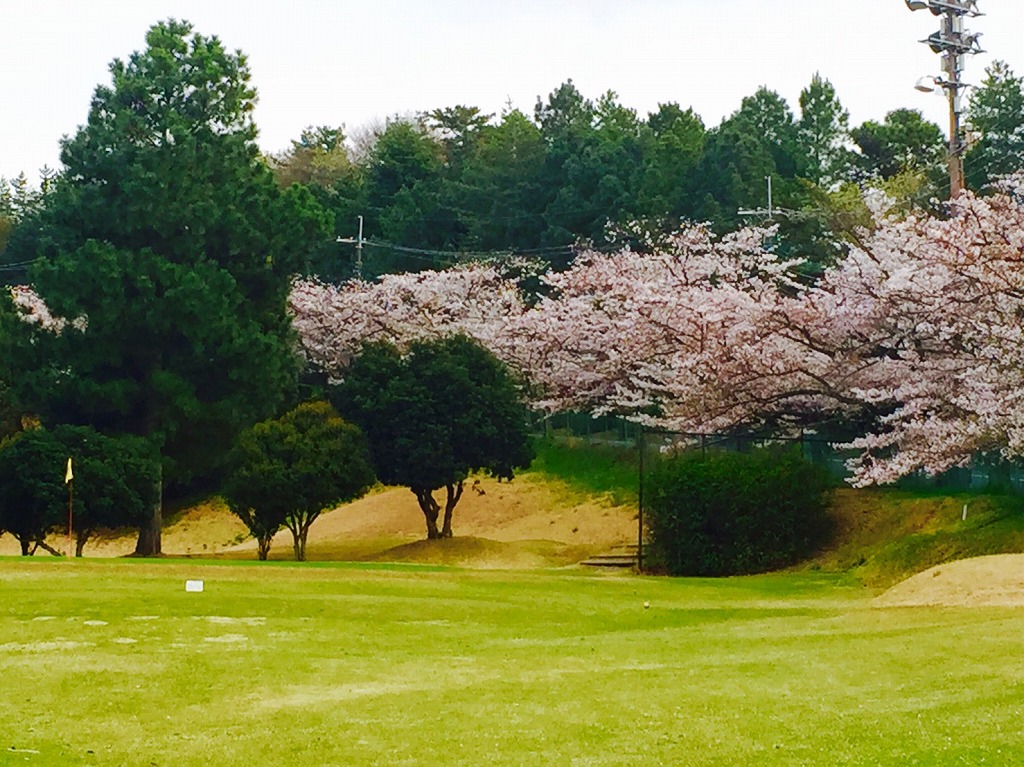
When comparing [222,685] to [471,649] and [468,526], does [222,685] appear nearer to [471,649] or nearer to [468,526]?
[471,649]

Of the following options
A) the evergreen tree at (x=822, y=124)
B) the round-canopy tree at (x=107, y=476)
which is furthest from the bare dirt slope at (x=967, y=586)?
the evergreen tree at (x=822, y=124)

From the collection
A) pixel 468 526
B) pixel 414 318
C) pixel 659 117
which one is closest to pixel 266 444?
pixel 468 526

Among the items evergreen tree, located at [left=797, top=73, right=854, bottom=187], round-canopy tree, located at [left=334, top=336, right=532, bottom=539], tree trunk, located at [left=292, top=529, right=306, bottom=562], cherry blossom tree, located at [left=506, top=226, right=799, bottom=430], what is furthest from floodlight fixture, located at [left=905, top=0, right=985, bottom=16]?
evergreen tree, located at [left=797, top=73, right=854, bottom=187]

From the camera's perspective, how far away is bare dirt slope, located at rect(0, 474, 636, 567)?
43.5m

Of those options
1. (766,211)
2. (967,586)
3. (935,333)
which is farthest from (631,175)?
(967,586)

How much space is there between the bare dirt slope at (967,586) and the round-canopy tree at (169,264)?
24108 millimetres

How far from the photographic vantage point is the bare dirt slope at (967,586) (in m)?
22.6

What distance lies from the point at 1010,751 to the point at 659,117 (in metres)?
85.6

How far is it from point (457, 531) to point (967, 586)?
2859 centimetres

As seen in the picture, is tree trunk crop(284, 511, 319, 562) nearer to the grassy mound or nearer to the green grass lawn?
the grassy mound

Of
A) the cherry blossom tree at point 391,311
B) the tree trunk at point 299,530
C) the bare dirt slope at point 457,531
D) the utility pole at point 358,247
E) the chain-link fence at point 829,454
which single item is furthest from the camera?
the utility pole at point 358,247

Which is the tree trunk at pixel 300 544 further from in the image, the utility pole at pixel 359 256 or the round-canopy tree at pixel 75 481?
the utility pole at pixel 359 256

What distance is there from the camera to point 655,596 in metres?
26.9

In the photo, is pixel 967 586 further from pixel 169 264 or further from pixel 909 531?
pixel 169 264
